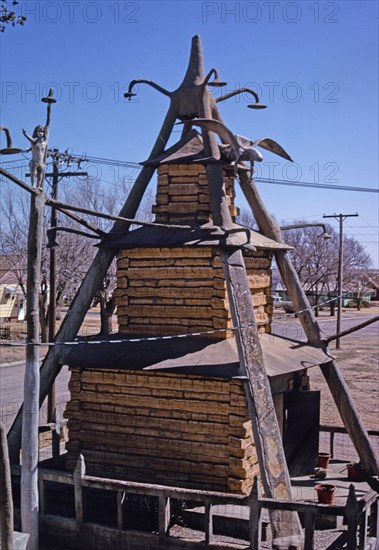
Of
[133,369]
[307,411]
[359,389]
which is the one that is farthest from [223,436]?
[359,389]

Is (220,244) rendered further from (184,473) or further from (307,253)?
(307,253)

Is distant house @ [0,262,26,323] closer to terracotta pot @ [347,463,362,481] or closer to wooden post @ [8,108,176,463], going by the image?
wooden post @ [8,108,176,463]

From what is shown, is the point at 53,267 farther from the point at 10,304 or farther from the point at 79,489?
the point at 10,304

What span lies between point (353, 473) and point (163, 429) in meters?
3.85

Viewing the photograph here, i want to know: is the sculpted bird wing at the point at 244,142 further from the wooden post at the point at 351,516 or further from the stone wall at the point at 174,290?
the wooden post at the point at 351,516

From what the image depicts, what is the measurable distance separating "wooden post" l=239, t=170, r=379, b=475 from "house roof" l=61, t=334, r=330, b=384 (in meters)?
0.63

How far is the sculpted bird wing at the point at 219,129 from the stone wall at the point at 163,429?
4.09m

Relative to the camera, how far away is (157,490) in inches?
381

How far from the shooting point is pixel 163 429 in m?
11.8

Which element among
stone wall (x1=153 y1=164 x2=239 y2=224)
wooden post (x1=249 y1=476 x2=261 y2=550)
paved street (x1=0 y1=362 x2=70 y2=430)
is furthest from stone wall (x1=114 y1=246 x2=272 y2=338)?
paved street (x1=0 y1=362 x2=70 y2=430)

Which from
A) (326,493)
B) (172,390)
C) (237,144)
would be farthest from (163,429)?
(237,144)

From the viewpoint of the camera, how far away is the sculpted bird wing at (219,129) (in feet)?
38.1

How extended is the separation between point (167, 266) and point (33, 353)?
3914 millimetres

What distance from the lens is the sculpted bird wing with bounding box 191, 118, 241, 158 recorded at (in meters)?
11.6
